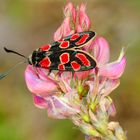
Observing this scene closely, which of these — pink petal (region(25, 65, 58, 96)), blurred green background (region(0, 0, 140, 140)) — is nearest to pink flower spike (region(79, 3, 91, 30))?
pink petal (region(25, 65, 58, 96))

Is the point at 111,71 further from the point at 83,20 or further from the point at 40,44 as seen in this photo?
the point at 40,44

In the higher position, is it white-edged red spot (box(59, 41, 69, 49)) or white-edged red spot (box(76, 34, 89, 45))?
white-edged red spot (box(59, 41, 69, 49))

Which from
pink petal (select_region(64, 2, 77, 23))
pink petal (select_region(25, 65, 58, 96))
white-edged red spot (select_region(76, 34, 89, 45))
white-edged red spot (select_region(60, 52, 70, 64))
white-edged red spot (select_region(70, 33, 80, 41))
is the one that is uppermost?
pink petal (select_region(64, 2, 77, 23))

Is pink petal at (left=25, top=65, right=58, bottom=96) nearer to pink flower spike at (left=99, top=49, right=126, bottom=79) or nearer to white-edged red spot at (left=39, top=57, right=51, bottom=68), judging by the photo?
white-edged red spot at (left=39, top=57, right=51, bottom=68)

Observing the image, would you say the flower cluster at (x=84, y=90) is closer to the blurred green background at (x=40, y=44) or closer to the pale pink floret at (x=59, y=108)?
the pale pink floret at (x=59, y=108)

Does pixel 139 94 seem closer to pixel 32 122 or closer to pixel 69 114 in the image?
pixel 32 122

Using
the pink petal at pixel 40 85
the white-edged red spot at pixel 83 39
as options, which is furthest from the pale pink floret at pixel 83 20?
the pink petal at pixel 40 85

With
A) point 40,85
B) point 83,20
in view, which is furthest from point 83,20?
point 40,85

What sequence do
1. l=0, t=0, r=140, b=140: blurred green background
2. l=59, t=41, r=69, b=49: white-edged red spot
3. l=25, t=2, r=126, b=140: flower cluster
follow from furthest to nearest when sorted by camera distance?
l=0, t=0, r=140, b=140: blurred green background, l=59, t=41, r=69, b=49: white-edged red spot, l=25, t=2, r=126, b=140: flower cluster

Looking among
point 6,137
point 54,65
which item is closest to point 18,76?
point 6,137
